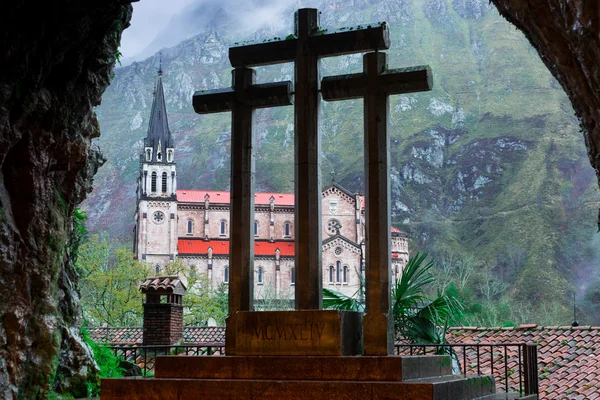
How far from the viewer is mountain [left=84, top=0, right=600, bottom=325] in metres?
83.4

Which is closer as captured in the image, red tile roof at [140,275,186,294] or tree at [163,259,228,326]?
red tile roof at [140,275,186,294]

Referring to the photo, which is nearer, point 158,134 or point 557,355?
point 557,355

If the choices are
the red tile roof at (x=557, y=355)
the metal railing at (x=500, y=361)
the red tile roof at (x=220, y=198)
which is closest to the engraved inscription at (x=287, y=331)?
the metal railing at (x=500, y=361)

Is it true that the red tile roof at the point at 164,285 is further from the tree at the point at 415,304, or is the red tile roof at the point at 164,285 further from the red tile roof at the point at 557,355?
the red tile roof at the point at 557,355

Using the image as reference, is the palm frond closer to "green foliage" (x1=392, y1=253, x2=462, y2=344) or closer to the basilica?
"green foliage" (x1=392, y1=253, x2=462, y2=344)

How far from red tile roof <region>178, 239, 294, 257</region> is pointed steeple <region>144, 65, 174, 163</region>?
9.33 meters

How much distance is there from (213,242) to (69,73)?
71.7 m

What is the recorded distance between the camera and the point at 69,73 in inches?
364

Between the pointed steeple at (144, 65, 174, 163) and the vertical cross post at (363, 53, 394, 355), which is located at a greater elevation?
the pointed steeple at (144, 65, 174, 163)

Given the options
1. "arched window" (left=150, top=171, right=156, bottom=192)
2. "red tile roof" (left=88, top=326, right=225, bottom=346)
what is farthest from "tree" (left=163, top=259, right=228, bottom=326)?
"red tile roof" (left=88, top=326, right=225, bottom=346)

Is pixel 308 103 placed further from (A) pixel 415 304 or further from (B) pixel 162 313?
(B) pixel 162 313

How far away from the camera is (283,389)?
6070 mm

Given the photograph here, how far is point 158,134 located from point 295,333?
251 ft

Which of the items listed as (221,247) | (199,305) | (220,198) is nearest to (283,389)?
(199,305)
